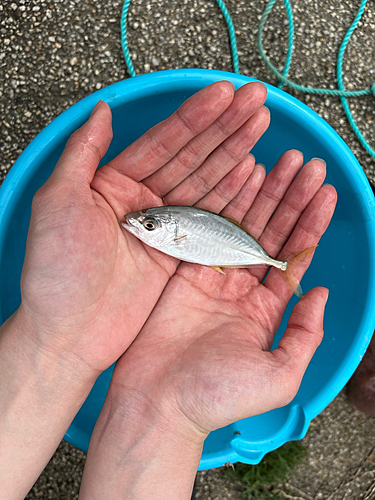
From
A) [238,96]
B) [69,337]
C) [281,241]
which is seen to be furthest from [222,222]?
[69,337]

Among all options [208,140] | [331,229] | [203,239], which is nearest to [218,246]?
[203,239]

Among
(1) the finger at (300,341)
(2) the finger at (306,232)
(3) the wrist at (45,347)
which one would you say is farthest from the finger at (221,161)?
(3) the wrist at (45,347)

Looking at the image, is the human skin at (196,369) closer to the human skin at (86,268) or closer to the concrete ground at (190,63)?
the human skin at (86,268)

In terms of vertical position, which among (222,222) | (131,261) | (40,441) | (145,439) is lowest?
(40,441)

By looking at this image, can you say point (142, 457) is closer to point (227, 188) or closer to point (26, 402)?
point (26, 402)

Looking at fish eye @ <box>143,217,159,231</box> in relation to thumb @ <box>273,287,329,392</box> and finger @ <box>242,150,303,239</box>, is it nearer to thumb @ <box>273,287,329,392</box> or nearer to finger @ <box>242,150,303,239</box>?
finger @ <box>242,150,303,239</box>

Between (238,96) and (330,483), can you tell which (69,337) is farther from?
(330,483)
